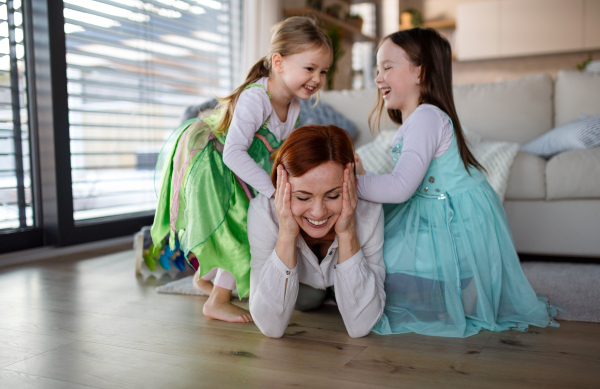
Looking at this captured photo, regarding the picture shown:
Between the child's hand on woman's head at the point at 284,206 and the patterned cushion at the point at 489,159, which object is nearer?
the child's hand on woman's head at the point at 284,206

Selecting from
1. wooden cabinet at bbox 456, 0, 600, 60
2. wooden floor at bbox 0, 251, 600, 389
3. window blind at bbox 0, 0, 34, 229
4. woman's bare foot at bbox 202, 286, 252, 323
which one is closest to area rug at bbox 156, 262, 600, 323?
wooden floor at bbox 0, 251, 600, 389

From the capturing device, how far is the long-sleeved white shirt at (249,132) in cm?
135

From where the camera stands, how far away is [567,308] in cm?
150

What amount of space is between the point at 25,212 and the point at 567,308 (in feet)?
7.46

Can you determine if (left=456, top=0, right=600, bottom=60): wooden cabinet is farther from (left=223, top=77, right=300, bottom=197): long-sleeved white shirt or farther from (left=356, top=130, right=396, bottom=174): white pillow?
(left=223, top=77, right=300, bottom=197): long-sleeved white shirt

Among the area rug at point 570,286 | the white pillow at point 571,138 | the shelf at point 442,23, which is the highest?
Answer: the shelf at point 442,23

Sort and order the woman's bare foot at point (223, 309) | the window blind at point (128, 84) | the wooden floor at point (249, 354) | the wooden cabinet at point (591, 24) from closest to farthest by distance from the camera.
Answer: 1. the wooden floor at point (249, 354)
2. the woman's bare foot at point (223, 309)
3. the window blind at point (128, 84)
4. the wooden cabinet at point (591, 24)

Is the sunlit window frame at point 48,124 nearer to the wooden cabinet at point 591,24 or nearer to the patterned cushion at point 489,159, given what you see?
the patterned cushion at point 489,159

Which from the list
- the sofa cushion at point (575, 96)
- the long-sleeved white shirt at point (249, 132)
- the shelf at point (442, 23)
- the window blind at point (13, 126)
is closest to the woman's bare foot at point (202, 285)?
the long-sleeved white shirt at point (249, 132)

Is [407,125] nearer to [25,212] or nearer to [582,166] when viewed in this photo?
[582,166]

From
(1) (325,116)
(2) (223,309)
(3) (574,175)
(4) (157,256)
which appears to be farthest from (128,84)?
(3) (574,175)

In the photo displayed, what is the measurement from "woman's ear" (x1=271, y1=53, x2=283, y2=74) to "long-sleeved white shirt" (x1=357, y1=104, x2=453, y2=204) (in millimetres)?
428

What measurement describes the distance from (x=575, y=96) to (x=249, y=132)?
2.07 metres

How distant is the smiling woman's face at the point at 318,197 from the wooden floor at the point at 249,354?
0.97ft
